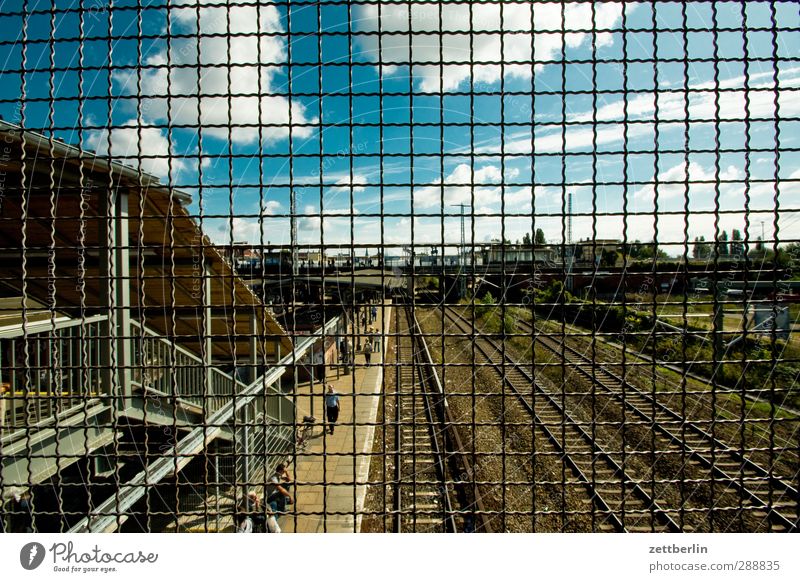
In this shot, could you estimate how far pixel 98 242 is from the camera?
5.91 meters

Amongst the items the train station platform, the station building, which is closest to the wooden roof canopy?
the station building

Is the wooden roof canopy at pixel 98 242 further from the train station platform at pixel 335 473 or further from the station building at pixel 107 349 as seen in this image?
the train station platform at pixel 335 473

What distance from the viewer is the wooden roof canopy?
7.11ft

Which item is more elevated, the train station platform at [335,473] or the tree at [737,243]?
the tree at [737,243]

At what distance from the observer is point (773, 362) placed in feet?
6.83

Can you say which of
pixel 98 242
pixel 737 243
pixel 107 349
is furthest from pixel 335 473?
pixel 737 243

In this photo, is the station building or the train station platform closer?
the station building

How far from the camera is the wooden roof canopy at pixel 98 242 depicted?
2.17m

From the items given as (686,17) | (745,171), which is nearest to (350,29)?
(686,17)

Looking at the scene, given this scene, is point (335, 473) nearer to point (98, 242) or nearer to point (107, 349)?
point (107, 349)

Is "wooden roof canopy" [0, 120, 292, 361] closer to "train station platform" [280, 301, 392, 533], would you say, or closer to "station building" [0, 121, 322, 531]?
"station building" [0, 121, 322, 531]

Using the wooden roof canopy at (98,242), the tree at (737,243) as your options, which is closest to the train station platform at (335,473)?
the wooden roof canopy at (98,242)

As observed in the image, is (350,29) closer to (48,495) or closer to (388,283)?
(388,283)

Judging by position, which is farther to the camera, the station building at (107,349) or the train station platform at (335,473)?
the train station platform at (335,473)
